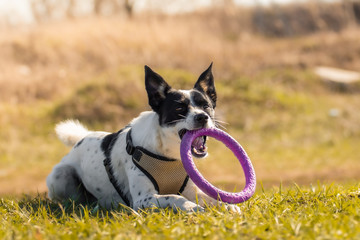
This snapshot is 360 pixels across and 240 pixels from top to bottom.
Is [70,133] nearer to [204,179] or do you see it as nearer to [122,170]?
[122,170]

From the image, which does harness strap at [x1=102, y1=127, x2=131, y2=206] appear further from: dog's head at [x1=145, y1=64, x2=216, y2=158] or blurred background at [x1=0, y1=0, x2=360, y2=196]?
blurred background at [x1=0, y1=0, x2=360, y2=196]

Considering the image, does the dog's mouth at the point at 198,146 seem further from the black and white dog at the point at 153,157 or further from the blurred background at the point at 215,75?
the blurred background at the point at 215,75

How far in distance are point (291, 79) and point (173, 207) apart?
13.4 m

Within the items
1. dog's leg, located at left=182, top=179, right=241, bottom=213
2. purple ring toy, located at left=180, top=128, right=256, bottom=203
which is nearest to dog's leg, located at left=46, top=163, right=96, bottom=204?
dog's leg, located at left=182, top=179, right=241, bottom=213

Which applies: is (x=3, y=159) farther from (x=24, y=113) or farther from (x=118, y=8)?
(x=118, y=8)

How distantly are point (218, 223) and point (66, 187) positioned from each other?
2284 mm

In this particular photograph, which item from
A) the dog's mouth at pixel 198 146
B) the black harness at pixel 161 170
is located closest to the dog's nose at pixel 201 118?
the dog's mouth at pixel 198 146

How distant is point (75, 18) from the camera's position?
20.4m

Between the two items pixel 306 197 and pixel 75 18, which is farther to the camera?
pixel 75 18

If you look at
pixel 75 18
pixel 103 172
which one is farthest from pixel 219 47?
pixel 103 172

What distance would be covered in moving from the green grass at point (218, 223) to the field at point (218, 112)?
11mm

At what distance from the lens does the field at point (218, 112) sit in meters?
3.35

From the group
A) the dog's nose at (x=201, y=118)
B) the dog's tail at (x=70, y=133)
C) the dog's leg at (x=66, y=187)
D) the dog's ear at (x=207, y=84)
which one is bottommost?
the dog's leg at (x=66, y=187)

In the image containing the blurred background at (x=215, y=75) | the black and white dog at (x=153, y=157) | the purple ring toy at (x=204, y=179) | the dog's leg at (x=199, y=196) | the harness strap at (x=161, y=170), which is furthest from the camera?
the blurred background at (x=215, y=75)
